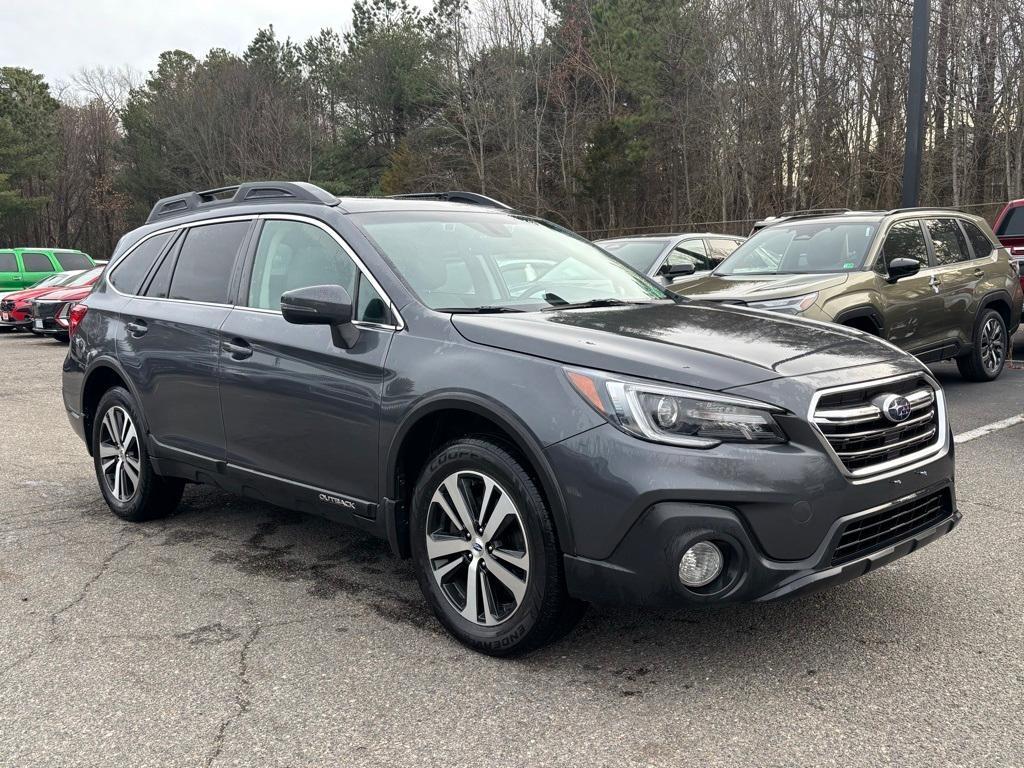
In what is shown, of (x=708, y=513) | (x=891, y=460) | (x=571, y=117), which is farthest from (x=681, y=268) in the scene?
(x=571, y=117)

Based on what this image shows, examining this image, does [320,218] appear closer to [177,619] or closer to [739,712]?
[177,619]

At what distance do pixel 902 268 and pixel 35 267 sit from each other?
21.6m

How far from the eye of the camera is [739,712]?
2975mm

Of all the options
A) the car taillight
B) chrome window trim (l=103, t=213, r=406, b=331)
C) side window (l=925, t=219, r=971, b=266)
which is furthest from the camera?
side window (l=925, t=219, r=971, b=266)

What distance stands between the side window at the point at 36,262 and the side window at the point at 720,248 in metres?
17.8

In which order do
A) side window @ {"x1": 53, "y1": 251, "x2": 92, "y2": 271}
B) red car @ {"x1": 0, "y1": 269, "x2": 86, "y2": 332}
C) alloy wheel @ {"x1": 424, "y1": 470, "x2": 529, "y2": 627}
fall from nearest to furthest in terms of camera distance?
alloy wheel @ {"x1": 424, "y1": 470, "x2": 529, "y2": 627} → red car @ {"x1": 0, "y1": 269, "x2": 86, "y2": 332} → side window @ {"x1": 53, "y1": 251, "x2": 92, "y2": 271}

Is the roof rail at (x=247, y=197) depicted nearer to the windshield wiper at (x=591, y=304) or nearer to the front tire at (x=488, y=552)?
the windshield wiper at (x=591, y=304)

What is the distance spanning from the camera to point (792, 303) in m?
7.75

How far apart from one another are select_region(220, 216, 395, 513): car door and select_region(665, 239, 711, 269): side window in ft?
25.7

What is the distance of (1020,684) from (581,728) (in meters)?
1.47

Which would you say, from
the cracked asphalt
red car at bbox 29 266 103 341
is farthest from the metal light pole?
red car at bbox 29 266 103 341

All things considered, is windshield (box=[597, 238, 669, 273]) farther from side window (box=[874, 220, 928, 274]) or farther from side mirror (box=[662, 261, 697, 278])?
side window (box=[874, 220, 928, 274])

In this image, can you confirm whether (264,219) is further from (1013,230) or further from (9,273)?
(9,273)

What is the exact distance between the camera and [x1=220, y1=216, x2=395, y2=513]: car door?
382 cm
